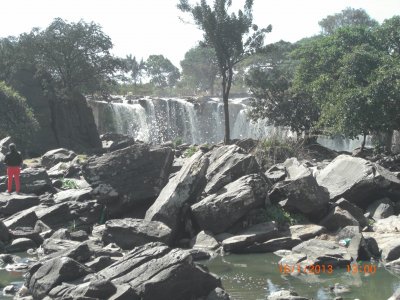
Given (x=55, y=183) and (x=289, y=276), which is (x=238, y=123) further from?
(x=289, y=276)

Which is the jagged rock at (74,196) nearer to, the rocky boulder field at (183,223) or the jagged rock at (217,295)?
the rocky boulder field at (183,223)

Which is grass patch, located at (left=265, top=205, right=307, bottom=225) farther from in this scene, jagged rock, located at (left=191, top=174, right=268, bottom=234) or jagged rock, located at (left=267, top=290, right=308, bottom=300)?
jagged rock, located at (left=267, top=290, right=308, bottom=300)

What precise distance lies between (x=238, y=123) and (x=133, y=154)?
31.9 m

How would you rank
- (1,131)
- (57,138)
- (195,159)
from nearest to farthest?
(195,159) → (1,131) → (57,138)

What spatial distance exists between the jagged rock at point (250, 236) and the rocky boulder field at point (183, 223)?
2cm

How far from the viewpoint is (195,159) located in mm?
12922

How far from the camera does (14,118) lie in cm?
3053

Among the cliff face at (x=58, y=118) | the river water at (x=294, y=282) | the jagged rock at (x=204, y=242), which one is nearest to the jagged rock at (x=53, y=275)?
the river water at (x=294, y=282)

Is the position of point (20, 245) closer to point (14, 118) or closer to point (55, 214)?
point (55, 214)

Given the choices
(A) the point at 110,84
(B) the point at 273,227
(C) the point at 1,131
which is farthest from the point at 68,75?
(B) the point at 273,227

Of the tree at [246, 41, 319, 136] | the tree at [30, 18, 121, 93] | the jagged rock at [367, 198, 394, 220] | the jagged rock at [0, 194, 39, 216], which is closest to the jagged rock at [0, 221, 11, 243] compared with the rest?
the jagged rock at [0, 194, 39, 216]

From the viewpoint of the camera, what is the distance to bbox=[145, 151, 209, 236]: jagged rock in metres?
11.5

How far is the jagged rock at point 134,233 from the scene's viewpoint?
10742 millimetres
